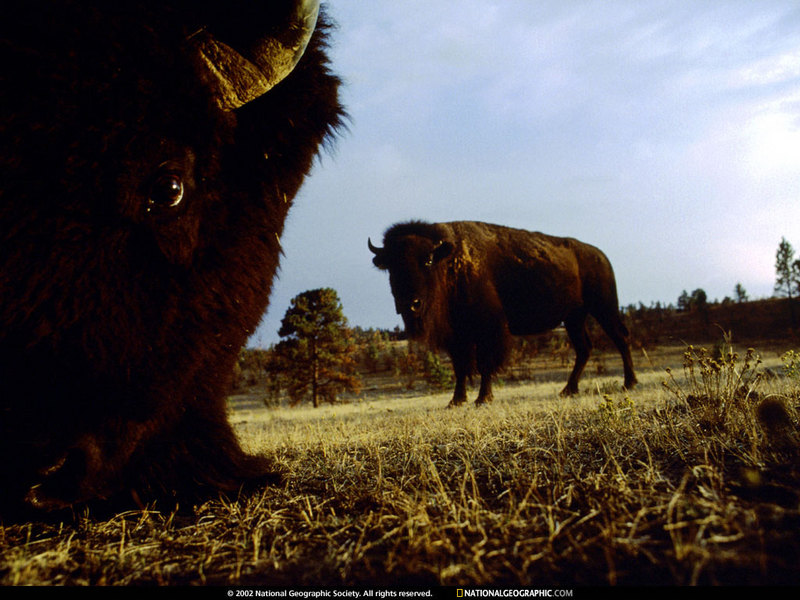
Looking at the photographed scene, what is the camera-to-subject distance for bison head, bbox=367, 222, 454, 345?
26.0ft

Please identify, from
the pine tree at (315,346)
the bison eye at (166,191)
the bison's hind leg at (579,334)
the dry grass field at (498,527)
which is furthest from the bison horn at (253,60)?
the pine tree at (315,346)

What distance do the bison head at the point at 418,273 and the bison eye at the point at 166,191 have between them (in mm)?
6037

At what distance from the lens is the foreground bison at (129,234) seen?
63.3 inches

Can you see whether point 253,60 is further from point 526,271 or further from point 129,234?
point 526,271

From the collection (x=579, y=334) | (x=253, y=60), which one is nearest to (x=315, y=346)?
(x=579, y=334)

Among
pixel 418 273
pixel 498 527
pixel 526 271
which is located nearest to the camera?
pixel 498 527

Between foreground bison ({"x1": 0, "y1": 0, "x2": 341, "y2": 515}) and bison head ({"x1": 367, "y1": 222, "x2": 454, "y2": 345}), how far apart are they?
5.59m

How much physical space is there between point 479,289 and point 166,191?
734 cm

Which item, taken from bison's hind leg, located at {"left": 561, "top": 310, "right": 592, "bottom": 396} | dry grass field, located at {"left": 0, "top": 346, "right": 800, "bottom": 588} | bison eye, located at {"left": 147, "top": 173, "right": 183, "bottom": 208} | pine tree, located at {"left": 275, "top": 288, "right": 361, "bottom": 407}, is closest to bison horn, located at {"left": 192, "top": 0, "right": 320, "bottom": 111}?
bison eye, located at {"left": 147, "top": 173, "right": 183, "bottom": 208}

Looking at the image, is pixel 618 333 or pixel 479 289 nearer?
pixel 479 289

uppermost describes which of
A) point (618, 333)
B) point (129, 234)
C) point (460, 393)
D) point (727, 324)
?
point (727, 324)

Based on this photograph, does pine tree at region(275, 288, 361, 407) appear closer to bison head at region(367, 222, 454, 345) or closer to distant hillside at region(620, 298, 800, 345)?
bison head at region(367, 222, 454, 345)

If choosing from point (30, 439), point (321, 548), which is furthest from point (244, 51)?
point (321, 548)

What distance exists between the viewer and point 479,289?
342 inches
